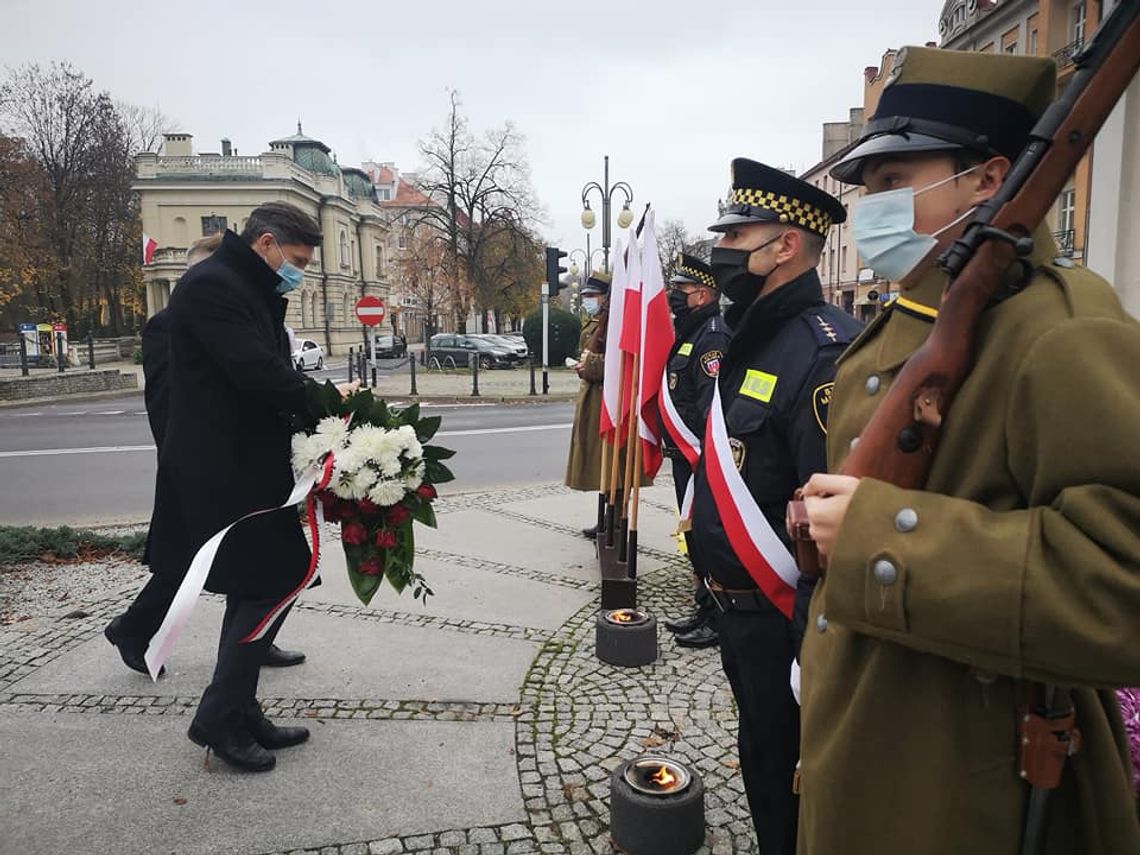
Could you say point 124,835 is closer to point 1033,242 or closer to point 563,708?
point 563,708

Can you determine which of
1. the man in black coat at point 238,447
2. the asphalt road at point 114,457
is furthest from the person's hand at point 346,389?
the asphalt road at point 114,457

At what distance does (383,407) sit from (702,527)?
1547mm

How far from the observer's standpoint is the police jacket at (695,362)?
4602 millimetres

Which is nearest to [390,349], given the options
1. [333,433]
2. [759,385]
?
[333,433]

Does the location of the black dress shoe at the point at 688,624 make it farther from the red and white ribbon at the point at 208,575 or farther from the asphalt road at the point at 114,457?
the asphalt road at the point at 114,457

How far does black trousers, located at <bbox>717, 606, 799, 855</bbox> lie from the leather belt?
0.02 metres

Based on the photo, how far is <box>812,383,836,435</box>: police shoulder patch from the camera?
7.31 feet

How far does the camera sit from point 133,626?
4020 mm

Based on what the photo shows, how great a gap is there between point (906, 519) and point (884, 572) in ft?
0.26

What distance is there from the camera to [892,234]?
1.46 metres

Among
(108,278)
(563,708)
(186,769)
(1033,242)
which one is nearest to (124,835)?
(186,769)

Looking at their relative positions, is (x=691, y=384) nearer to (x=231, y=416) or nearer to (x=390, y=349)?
(x=231, y=416)

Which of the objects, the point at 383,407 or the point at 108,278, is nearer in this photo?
the point at 383,407

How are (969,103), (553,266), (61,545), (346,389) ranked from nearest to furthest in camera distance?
(969,103), (346,389), (61,545), (553,266)
